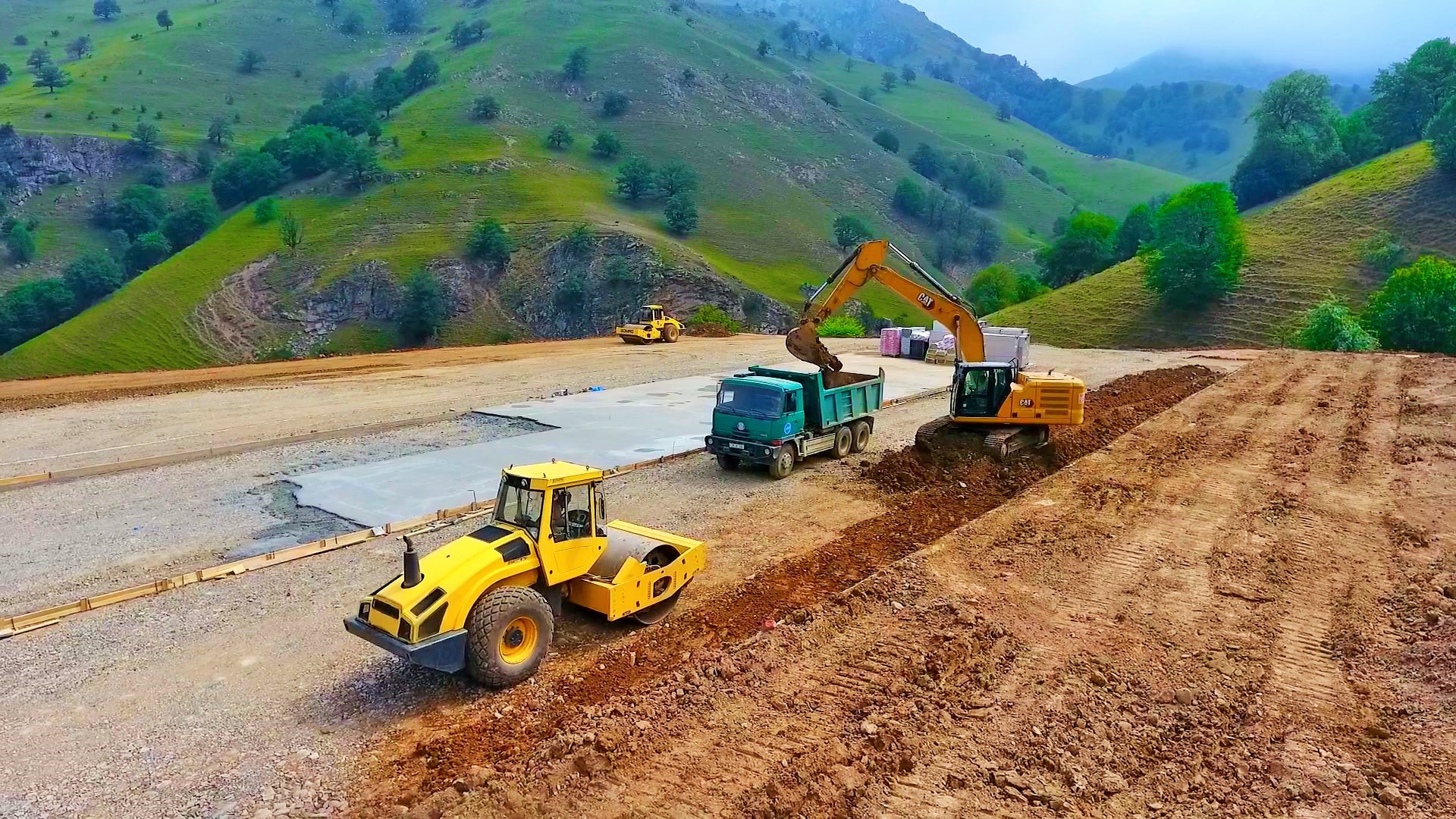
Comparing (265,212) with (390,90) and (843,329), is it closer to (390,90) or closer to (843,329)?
(390,90)

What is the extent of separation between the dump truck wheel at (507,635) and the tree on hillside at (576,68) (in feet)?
385

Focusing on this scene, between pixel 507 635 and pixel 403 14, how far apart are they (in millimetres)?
194689

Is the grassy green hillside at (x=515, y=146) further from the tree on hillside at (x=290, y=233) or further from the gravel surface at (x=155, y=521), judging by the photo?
the gravel surface at (x=155, y=521)

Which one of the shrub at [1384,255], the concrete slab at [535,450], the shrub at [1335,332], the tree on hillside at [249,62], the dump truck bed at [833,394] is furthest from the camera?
the tree on hillside at [249,62]

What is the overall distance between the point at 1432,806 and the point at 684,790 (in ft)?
19.6

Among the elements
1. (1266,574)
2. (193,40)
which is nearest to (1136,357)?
(1266,574)

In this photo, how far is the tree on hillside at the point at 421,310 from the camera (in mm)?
60469

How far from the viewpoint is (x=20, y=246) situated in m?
79.8

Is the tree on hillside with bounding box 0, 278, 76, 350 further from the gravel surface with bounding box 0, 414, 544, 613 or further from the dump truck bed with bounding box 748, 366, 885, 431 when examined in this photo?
the dump truck bed with bounding box 748, 366, 885, 431

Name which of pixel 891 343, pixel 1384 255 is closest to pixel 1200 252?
pixel 1384 255

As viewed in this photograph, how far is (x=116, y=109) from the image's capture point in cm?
10294

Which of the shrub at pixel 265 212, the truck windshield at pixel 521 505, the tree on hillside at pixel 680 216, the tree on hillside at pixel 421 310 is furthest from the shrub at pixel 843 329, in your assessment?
the shrub at pixel 265 212

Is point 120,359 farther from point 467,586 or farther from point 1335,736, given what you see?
point 1335,736

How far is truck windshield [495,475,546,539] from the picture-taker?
27.6ft
